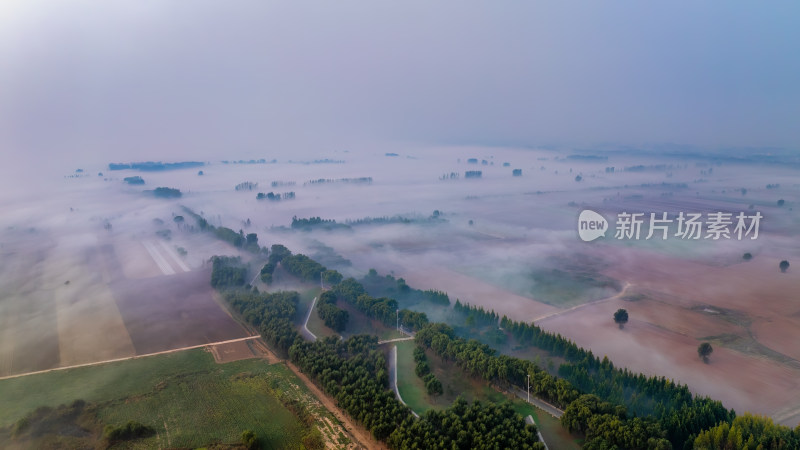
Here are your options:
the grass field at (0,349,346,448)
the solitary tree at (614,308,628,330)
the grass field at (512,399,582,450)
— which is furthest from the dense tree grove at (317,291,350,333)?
the solitary tree at (614,308,628,330)

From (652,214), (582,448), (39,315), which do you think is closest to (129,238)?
(39,315)

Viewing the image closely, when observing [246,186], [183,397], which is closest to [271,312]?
[183,397]

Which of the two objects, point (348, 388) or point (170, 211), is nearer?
point (348, 388)

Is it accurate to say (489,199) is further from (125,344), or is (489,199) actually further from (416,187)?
(125,344)

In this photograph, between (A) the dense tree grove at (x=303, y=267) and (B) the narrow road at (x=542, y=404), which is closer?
(B) the narrow road at (x=542, y=404)

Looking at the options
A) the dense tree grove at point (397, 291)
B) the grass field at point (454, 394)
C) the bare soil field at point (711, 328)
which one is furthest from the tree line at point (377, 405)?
the bare soil field at point (711, 328)

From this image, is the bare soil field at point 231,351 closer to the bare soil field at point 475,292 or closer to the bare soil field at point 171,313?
the bare soil field at point 171,313
